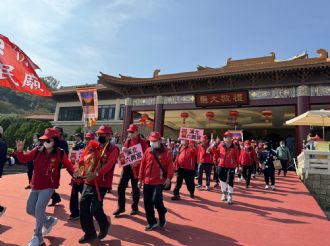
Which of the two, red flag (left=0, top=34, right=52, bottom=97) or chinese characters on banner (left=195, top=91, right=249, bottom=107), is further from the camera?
chinese characters on banner (left=195, top=91, right=249, bottom=107)

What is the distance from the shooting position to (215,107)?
16.5 meters

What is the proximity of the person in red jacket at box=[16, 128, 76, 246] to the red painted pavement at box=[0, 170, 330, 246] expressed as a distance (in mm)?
323

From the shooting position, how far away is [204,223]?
16.3ft

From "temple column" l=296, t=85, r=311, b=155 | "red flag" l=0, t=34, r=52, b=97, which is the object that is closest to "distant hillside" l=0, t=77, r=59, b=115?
"temple column" l=296, t=85, r=311, b=155

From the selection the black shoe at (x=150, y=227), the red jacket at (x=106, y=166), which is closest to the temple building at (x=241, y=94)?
the black shoe at (x=150, y=227)

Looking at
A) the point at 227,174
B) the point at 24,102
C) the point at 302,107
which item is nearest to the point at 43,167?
the point at 227,174

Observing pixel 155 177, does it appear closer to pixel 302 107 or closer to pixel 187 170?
pixel 187 170

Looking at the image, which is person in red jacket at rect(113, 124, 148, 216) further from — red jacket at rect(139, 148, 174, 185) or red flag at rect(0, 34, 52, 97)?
red flag at rect(0, 34, 52, 97)

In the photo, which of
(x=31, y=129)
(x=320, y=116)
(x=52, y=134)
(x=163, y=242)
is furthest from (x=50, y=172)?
(x=31, y=129)

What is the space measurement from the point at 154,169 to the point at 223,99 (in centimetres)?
1228

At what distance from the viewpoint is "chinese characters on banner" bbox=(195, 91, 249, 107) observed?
15.4 meters

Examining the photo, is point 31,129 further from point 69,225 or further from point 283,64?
point 69,225

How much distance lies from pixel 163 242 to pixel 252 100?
12727 millimetres

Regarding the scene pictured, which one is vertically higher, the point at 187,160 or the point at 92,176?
the point at 187,160
